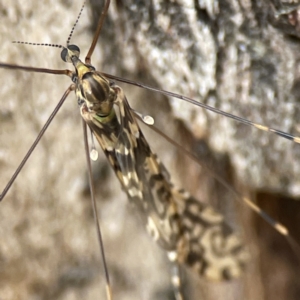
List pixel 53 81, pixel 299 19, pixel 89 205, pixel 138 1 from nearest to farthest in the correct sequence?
pixel 299 19
pixel 138 1
pixel 53 81
pixel 89 205

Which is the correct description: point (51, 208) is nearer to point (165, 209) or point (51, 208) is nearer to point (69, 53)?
point (165, 209)

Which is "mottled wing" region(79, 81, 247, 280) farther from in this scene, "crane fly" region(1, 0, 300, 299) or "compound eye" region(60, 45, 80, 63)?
"crane fly" region(1, 0, 300, 299)

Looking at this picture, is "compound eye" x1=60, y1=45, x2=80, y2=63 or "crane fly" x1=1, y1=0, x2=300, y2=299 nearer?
"compound eye" x1=60, y1=45, x2=80, y2=63

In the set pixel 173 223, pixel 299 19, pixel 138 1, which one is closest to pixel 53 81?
pixel 138 1

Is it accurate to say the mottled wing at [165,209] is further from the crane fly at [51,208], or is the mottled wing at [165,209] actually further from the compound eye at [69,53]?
the crane fly at [51,208]

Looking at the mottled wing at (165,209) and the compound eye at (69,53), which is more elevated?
the compound eye at (69,53)

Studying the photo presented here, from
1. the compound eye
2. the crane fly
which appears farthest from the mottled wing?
the crane fly

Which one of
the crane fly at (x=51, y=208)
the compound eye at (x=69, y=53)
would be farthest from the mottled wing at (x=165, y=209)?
the crane fly at (x=51, y=208)

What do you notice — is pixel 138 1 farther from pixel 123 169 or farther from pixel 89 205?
pixel 89 205
